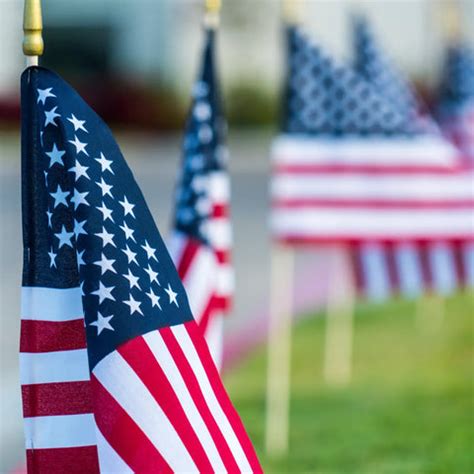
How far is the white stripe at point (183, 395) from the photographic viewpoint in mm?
3676

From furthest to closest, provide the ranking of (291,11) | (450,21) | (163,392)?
(450,21)
(291,11)
(163,392)

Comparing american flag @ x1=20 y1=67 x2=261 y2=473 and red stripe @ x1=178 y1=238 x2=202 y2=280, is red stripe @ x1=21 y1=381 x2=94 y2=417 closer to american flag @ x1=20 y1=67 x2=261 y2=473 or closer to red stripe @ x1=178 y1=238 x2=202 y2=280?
american flag @ x1=20 y1=67 x2=261 y2=473

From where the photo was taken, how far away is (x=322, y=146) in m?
7.77

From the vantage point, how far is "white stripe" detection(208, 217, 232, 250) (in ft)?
19.2

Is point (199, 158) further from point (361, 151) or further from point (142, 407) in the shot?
point (361, 151)

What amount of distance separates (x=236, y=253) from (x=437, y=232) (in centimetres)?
836

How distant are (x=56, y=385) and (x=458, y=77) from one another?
7.93m

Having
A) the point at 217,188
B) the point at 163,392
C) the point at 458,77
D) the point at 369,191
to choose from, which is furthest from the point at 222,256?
the point at 458,77

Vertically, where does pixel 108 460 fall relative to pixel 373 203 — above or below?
below

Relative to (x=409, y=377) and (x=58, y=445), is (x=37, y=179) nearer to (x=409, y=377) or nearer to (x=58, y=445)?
(x=58, y=445)

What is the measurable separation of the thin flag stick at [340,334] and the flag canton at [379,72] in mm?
955

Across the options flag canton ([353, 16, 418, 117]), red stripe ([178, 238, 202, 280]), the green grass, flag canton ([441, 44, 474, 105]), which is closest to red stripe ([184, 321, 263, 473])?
red stripe ([178, 238, 202, 280])

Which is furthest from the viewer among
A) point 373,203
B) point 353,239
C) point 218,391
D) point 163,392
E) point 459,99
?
point 459,99

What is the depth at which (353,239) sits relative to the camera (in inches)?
307
